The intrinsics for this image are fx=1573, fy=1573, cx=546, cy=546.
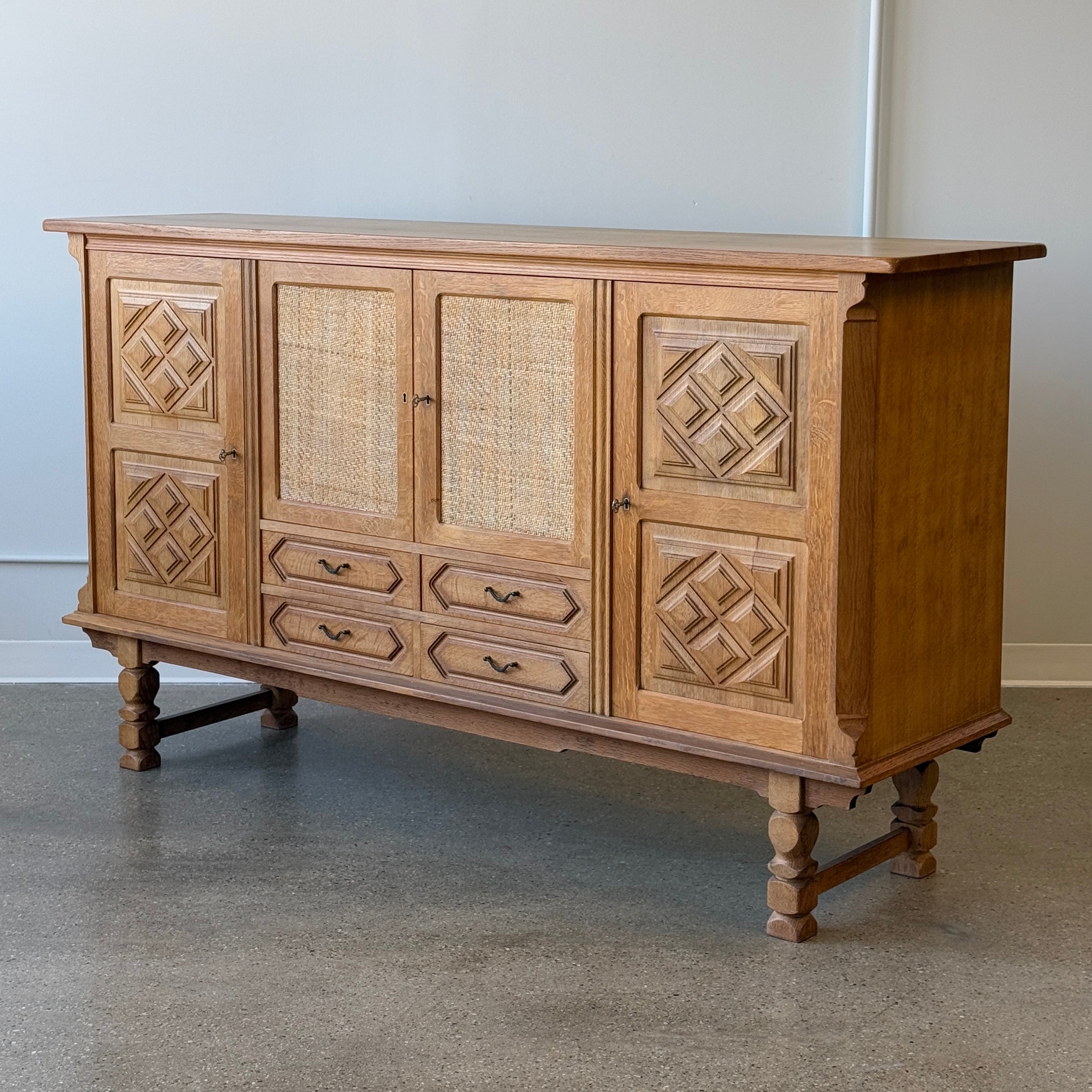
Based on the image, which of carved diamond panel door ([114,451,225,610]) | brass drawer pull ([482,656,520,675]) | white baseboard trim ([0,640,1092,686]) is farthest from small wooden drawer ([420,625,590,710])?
white baseboard trim ([0,640,1092,686])

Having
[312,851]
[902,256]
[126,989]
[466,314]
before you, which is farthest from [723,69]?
[126,989]

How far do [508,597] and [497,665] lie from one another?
0.49ft

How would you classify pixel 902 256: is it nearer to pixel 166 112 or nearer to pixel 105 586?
pixel 105 586

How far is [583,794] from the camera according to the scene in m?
3.82

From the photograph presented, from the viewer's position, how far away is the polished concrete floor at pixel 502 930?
259 centimetres

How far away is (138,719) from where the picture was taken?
3973 millimetres

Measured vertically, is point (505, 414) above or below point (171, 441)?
above

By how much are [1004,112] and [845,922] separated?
7.80 feet

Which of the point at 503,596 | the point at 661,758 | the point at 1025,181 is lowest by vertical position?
the point at 661,758

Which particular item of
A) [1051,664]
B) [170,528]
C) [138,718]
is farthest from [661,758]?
[1051,664]

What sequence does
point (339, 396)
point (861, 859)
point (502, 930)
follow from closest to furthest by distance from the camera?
point (502, 930), point (861, 859), point (339, 396)

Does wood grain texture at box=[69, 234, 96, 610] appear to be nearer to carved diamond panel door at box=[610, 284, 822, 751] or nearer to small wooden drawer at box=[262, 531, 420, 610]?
small wooden drawer at box=[262, 531, 420, 610]

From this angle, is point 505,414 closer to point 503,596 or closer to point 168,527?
point 503,596

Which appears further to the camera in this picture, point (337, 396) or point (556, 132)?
point (556, 132)
